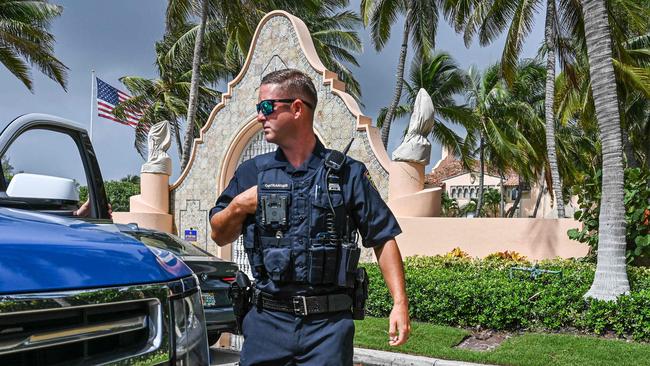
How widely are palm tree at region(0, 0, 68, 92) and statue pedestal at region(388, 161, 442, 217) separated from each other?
11.2 m

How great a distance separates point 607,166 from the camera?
7.64 metres

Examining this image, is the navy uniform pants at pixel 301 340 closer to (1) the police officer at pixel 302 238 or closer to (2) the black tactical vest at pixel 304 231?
(1) the police officer at pixel 302 238

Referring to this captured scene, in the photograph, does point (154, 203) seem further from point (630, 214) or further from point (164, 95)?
point (164, 95)

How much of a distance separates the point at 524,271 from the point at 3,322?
8.50 metres

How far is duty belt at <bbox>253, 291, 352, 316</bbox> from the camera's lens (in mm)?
2602

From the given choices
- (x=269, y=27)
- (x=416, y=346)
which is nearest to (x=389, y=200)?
(x=416, y=346)

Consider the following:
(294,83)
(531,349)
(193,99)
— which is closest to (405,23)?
(193,99)

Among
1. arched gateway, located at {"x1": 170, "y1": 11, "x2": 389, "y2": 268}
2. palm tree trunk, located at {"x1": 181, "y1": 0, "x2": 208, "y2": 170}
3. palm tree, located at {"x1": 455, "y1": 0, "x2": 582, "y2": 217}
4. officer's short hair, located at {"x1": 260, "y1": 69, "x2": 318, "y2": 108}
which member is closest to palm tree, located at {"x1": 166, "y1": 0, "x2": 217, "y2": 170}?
palm tree trunk, located at {"x1": 181, "y1": 0, "x2": 208, "y2": 170}

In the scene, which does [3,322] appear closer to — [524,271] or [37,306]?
[37,306]

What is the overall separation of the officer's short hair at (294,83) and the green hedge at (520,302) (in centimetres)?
561

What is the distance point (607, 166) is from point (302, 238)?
6.25 meters

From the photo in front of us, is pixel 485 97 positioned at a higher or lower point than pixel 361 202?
higher

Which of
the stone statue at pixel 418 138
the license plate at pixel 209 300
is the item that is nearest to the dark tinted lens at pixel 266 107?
the license plate at pixel 209 300

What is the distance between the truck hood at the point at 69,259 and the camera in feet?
5.25
